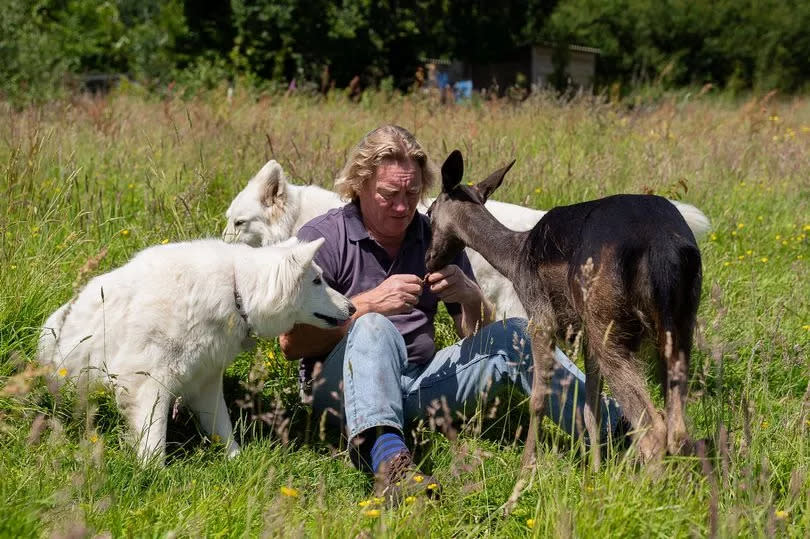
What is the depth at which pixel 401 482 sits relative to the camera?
9.75ft

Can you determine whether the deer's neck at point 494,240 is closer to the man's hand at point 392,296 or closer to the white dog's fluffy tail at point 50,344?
the man's hand at point 392,296

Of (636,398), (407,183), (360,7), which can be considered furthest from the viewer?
(360,7)

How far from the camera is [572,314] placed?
12.1 ft

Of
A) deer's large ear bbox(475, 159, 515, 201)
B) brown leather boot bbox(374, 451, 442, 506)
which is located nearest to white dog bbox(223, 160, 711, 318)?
deer's large ear bbox(475, 159, 515, 201)

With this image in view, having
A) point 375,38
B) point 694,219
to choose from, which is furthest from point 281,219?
point 375,38

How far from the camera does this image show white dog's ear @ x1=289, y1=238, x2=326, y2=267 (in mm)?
3645

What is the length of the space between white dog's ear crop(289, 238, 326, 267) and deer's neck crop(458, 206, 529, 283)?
3.65ft

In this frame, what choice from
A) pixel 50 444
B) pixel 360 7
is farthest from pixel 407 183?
pixel 360 7

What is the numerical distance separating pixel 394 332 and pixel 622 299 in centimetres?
118

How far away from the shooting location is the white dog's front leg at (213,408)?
12.7 feet

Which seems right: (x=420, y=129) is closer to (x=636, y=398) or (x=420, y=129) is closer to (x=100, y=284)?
(x=100, y=284)

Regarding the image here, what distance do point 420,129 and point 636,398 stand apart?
637cm

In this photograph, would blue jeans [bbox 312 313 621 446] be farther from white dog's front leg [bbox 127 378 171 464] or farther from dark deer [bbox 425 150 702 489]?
white dog's front leg [bbox 127 378 171 464]

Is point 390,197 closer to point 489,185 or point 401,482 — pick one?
point 489,185
